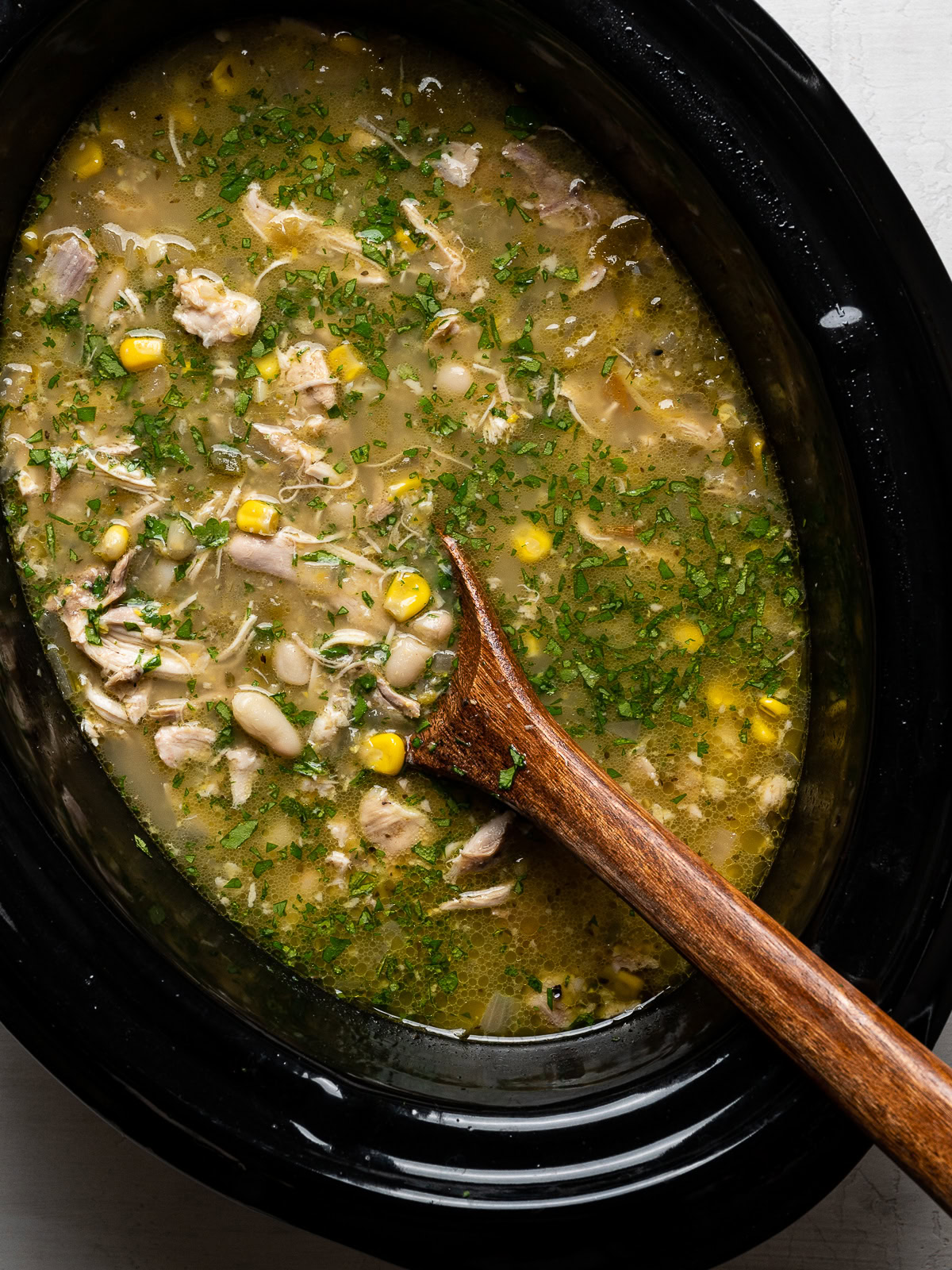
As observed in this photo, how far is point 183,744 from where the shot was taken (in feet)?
10.6

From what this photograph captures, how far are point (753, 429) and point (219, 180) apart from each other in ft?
5.66

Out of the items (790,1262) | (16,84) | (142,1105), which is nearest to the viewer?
(142,1105)

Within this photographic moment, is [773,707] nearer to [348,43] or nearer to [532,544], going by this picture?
[532,544]

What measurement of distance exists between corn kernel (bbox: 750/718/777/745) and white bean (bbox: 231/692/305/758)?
1333 millimetres

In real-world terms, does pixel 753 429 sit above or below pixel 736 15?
below

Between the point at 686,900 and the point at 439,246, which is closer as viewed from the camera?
the point at 686,900

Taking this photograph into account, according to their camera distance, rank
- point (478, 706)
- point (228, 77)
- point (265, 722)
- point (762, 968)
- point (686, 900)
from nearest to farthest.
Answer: point (762, 968)
point (686, 900)
point (478, 706)
point (265, 722)
point (228, 77)

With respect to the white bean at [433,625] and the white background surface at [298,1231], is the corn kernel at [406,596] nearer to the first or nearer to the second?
the white bean at [433,625]

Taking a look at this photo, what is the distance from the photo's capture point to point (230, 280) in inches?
128

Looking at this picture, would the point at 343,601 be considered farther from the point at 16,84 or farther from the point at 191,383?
the point at 16,84

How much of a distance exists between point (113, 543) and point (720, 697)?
1.81 metres

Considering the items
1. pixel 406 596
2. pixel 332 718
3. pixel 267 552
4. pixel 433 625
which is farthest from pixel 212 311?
pixel 332 718

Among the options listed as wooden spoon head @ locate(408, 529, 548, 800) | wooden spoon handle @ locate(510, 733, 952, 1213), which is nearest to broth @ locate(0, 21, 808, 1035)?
wooden spoon head @ locate(408, 529, 548, 800)

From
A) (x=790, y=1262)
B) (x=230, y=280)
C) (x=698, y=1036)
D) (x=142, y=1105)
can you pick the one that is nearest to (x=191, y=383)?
(x=230, y=280)
